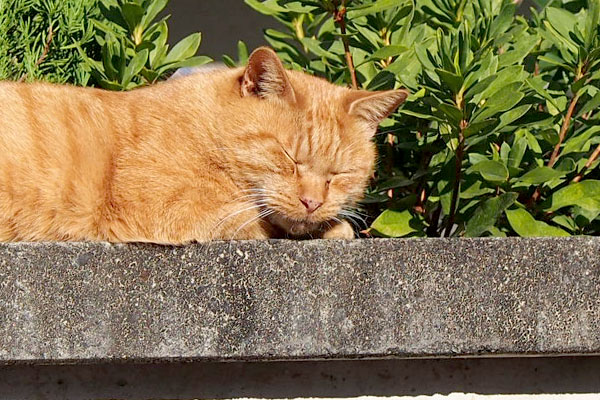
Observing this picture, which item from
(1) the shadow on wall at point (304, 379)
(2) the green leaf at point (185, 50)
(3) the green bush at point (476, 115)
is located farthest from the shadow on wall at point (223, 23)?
(1) the shadow on wall at point (304, 379)

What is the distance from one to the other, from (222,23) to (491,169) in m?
Result: 2.48

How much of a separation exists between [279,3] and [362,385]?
1086 millimetres

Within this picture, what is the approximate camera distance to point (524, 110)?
213 centimetres

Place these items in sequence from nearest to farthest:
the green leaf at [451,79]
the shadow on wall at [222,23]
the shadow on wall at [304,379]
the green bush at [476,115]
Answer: the shadow on wall at [304,379] < the green leaf at [451,79] < the green bush at [476,115] < the shadow on wall at [222,23]

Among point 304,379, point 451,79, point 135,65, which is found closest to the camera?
point 304,379

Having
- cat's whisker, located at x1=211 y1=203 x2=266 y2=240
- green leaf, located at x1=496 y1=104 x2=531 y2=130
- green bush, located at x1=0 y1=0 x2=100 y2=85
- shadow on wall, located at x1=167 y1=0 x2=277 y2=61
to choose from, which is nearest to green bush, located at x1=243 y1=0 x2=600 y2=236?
green leaf, located at x1=496 y1=104 x2=531 y2=130

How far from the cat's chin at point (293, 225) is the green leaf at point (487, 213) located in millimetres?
396

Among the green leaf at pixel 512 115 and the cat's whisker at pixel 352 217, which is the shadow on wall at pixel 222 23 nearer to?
the cat's whisker at pixel 352 217

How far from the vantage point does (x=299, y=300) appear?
1.76 meters

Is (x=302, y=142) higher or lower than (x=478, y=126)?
lower

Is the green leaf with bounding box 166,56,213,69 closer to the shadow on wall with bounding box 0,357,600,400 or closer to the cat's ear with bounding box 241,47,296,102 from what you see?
the cat's ear with bounding box 241,47,296,102

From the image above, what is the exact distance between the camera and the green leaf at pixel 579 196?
2209mm

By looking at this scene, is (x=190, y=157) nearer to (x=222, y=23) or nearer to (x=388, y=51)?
(x=388, y=51)

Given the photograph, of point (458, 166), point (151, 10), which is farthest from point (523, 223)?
point (151, 10)
